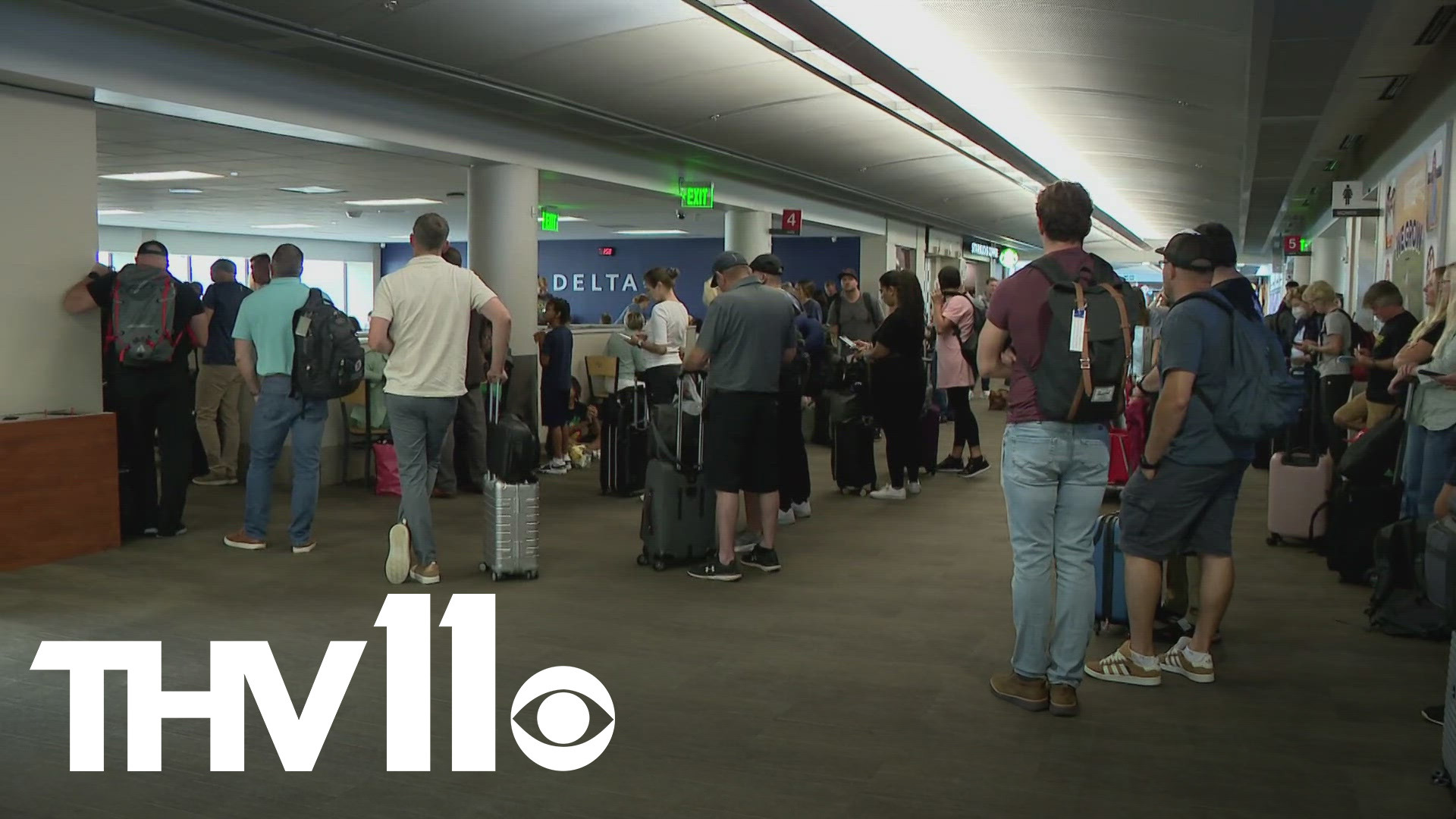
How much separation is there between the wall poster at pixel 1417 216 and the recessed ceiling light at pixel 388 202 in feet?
45.4

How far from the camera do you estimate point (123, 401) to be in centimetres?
679

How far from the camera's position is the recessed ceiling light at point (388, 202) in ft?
63.2

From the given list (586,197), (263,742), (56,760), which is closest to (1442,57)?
(263,742)

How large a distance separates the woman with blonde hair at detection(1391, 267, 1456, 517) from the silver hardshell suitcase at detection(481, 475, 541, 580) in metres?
3.99

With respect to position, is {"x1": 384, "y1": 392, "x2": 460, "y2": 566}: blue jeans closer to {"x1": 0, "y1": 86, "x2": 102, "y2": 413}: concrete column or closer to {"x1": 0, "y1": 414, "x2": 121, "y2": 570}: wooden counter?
{"x1": 0, "y1": 414, "x2": 121, "y2": 570}: wooden counter

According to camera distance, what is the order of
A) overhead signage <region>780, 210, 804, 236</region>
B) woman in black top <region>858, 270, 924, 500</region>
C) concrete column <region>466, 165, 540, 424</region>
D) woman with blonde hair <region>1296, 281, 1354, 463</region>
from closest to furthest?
woman in black top <region>858, 270, 924, 500</region>
woman with blonde hair <region>1296, 281, 1354, 463</region>
concrete column <region>466, 165, 540, 424</region>
overhead signage <region>780, 210, 804, 236</region>

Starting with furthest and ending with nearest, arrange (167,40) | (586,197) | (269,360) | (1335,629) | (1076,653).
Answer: (586,197)
(167,40)
(269,360)
(1335,629)
(1076,653)

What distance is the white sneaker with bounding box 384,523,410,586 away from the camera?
575 cm

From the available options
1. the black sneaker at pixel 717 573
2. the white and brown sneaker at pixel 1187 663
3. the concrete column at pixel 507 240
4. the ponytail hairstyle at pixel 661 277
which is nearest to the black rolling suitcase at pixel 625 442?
the ponytail hairstyle at pixel 661 277

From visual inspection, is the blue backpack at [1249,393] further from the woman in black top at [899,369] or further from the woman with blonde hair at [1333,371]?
the woman with blonde hair at [1333,371]

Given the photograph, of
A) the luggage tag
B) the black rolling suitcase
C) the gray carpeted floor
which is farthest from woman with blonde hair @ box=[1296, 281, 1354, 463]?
the luggage tag

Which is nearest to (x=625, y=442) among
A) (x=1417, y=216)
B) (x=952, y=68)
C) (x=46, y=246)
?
(x=952, y=68)

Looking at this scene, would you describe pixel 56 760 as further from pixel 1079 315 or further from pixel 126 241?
pixel 126 241

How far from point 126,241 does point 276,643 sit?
81.9 ft
